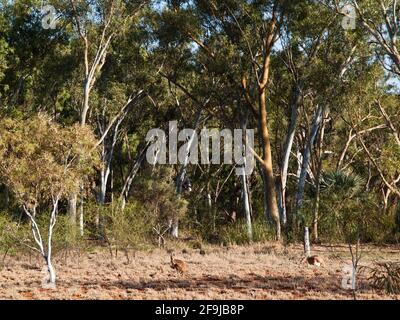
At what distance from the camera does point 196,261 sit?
15.4m

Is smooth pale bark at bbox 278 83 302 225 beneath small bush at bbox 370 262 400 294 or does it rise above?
above

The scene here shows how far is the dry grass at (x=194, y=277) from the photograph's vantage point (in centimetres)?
1015

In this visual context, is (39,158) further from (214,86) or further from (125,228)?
(214,86)

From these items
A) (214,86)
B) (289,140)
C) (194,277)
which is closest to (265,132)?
(289,140)

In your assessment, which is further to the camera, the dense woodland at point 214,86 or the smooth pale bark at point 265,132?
the smooth pale bark at point 265,132

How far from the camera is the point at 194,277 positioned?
12.3 metres

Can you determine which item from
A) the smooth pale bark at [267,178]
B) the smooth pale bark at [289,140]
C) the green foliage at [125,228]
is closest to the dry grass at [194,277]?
the green foliage at [125,228]

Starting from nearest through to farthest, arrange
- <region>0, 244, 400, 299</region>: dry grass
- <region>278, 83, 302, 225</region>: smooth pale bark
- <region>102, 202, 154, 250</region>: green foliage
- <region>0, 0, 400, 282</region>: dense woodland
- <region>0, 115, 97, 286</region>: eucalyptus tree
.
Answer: <region>0, 244, 400, 299</region>: dry grass
<region>0, 115, 97, 286</region>: eucalyptus tree
<region>102, 202, 154, 250</region>: green foliage
<region>0, 0, 400, 282</region>: dense woodland
<region>278, 83, 302, 225</region>: smooth pale bark

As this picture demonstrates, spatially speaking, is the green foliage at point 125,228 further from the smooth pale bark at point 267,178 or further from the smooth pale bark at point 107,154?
the smooth pale bark at point 107,154

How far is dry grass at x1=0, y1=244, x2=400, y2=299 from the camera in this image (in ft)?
33.3

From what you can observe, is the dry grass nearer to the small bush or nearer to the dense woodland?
the small bush

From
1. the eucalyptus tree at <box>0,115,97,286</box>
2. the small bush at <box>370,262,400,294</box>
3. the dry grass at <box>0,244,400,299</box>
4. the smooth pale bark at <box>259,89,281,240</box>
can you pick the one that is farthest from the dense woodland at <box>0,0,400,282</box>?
the small bush at <box>370,262,400,294</box>
